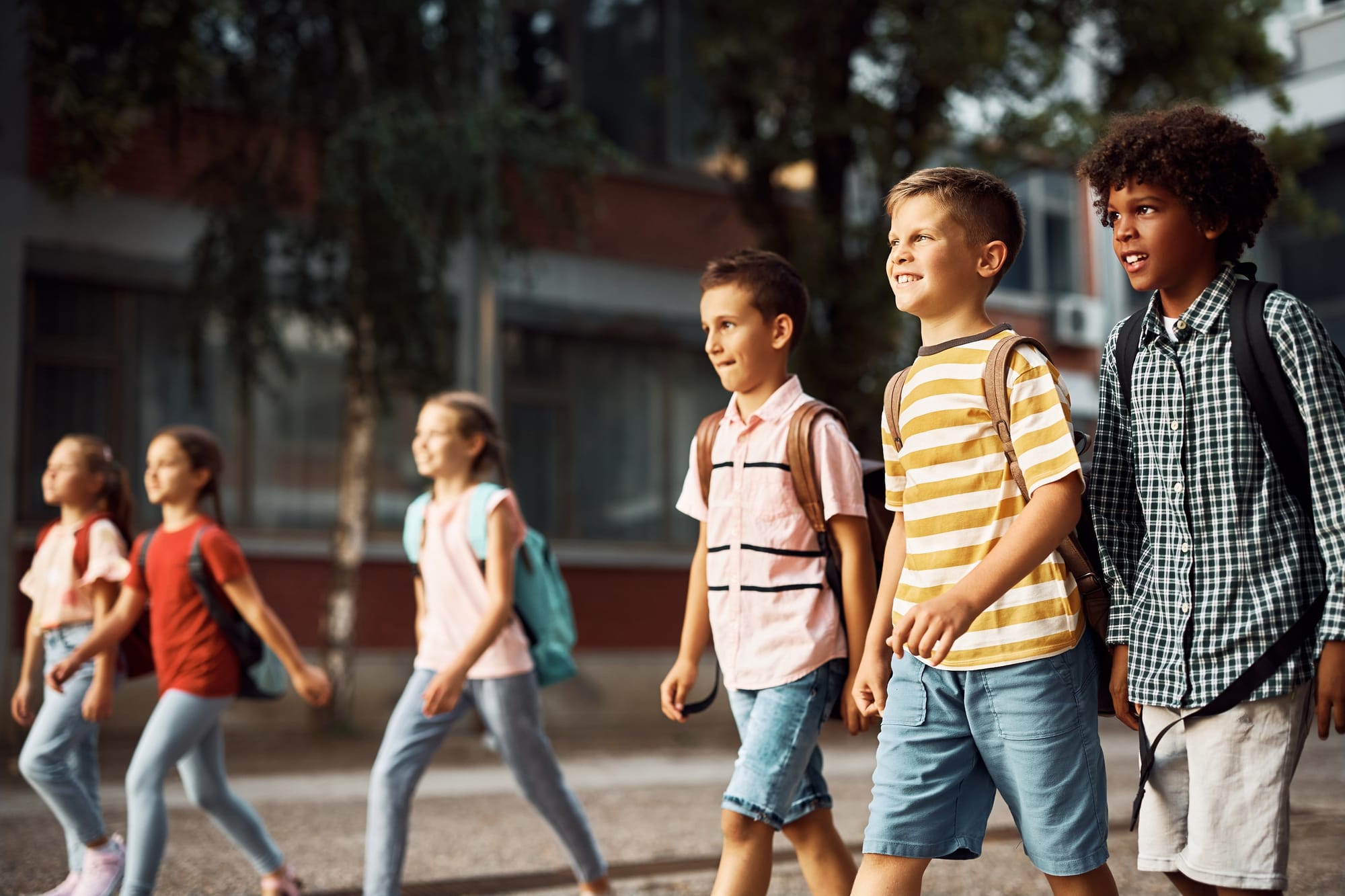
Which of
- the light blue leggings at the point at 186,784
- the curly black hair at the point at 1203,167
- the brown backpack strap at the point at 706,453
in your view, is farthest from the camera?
the light blue leggings at the point at 186,784

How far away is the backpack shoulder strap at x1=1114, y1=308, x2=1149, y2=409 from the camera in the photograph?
2.98 meters

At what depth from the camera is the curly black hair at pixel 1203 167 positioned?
9.36 ft

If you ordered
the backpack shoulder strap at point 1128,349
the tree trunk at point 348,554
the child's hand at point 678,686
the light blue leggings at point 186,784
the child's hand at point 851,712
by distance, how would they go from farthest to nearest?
the tree trunk at point 348,554 < the light blue leggings at point 186,784 < the child's hand at point 678,686 < the child's hand at point 851,712 < the backpack shoulder strap at point 1128,349

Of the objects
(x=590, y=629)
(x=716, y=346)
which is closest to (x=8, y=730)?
(x=590, y=629)

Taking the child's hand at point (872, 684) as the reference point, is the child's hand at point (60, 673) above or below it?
below

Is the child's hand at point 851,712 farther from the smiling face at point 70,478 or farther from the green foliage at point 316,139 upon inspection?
the green foliage at point 316,139

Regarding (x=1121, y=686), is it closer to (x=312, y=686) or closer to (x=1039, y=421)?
(x=1039, y=421)

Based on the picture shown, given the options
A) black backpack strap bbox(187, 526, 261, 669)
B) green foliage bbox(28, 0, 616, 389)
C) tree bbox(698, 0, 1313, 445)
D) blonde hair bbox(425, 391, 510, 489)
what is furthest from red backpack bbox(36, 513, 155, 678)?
tree bbox(698, 0, 1313, 445)

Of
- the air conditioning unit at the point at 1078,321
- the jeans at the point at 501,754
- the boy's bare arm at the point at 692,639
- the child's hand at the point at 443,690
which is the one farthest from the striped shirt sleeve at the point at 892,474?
the air conditioning unit at the point at 1078,321

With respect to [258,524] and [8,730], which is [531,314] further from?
[8,730]

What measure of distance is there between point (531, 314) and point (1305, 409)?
41.0 feet

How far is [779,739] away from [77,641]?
2867mm

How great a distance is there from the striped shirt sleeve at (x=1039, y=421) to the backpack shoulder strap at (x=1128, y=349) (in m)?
0.21

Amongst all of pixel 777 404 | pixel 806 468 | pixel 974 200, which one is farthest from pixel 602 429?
pixel 974 200
